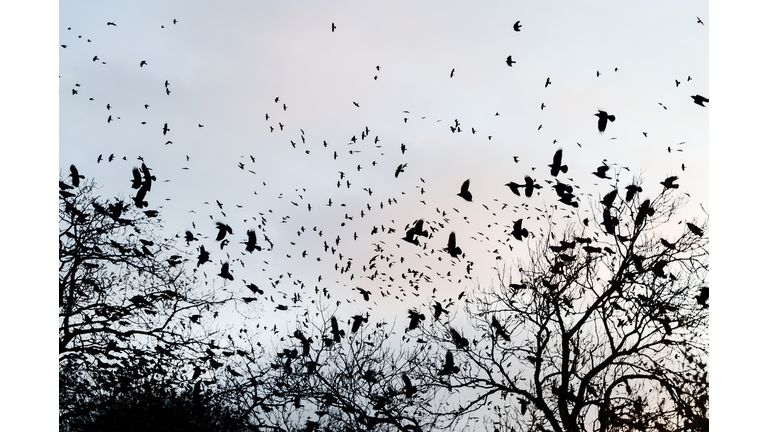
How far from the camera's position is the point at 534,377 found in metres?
13.9

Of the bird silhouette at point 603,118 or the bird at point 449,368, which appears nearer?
the bird silhouette at point 603,118

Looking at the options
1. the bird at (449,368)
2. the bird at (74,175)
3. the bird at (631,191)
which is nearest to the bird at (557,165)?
the bird at (631,191)

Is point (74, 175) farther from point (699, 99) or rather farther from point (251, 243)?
point (699, 99)

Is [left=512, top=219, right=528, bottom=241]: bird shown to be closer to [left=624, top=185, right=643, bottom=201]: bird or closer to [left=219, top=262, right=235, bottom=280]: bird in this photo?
[left=624, top=185, right=643, bottom=201]: bird

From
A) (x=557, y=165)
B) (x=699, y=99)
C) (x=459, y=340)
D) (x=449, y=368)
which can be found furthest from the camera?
(x=459, y=340)

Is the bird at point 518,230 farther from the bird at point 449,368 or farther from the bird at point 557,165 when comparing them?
the bird at point 449,368

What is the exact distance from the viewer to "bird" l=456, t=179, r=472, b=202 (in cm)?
1087

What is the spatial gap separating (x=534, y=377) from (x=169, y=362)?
9.62 m

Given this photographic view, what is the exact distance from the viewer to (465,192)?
1099cm

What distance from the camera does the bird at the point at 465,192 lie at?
1087 cm

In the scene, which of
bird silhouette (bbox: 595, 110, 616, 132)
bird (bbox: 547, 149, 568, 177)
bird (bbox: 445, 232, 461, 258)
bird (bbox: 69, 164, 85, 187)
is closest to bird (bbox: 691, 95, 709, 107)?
bird silhouette (bbox: 595, 110, 616, 132)

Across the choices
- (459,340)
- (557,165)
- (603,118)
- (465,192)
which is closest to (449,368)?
(459,340)
